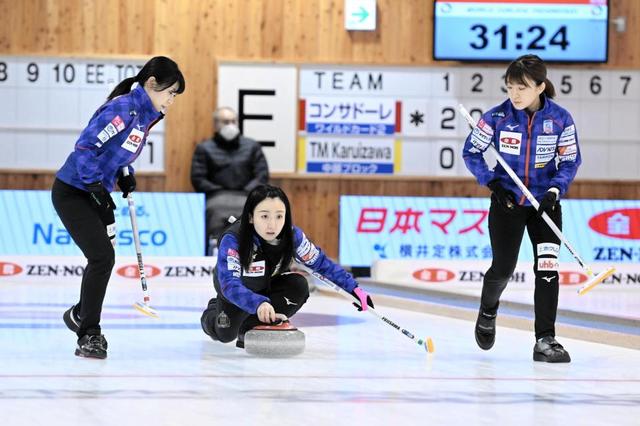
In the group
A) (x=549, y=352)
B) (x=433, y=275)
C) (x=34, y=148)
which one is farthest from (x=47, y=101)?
(x=549, y=352)

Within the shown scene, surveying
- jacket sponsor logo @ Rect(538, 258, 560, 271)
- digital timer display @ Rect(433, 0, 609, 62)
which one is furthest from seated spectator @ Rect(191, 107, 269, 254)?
jacket sponsor logo @ Rect(538, 258, 560, 271)

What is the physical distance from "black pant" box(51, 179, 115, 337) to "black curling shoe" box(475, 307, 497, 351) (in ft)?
4.65

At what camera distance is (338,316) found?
6.26 m

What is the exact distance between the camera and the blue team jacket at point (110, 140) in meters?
4.22

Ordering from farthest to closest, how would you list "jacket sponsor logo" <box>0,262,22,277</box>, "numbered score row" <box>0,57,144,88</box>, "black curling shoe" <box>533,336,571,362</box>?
"numbered score row" <box>0,57,144,88</box>, "jacket sponsor logo" <box>0,262,22,277</box>, "black curling shoe" <box>533,336,571,362</box>

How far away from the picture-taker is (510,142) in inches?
177

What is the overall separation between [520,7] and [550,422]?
24.0 feet

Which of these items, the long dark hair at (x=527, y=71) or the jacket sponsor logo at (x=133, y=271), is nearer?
the long dark hair at (x=527, y=71)

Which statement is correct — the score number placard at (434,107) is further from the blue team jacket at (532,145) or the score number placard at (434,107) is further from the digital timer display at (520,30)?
the blue team jacket at (532,145)

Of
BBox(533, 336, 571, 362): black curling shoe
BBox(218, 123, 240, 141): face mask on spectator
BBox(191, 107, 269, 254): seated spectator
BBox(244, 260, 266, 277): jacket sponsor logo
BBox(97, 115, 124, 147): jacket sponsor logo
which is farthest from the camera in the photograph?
BBox(218, 123, 240, 141): face mask on spectator

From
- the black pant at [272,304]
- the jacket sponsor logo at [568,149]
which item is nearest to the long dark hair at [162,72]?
the black pant at [272,304]

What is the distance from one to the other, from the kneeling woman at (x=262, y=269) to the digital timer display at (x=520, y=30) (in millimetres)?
5660

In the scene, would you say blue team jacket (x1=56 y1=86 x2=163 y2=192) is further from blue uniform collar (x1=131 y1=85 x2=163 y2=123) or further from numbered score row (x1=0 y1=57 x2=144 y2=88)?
numbered score row (x1=0 y1=57 x2=144 y2=88)

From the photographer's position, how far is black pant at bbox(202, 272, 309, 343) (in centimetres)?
455
